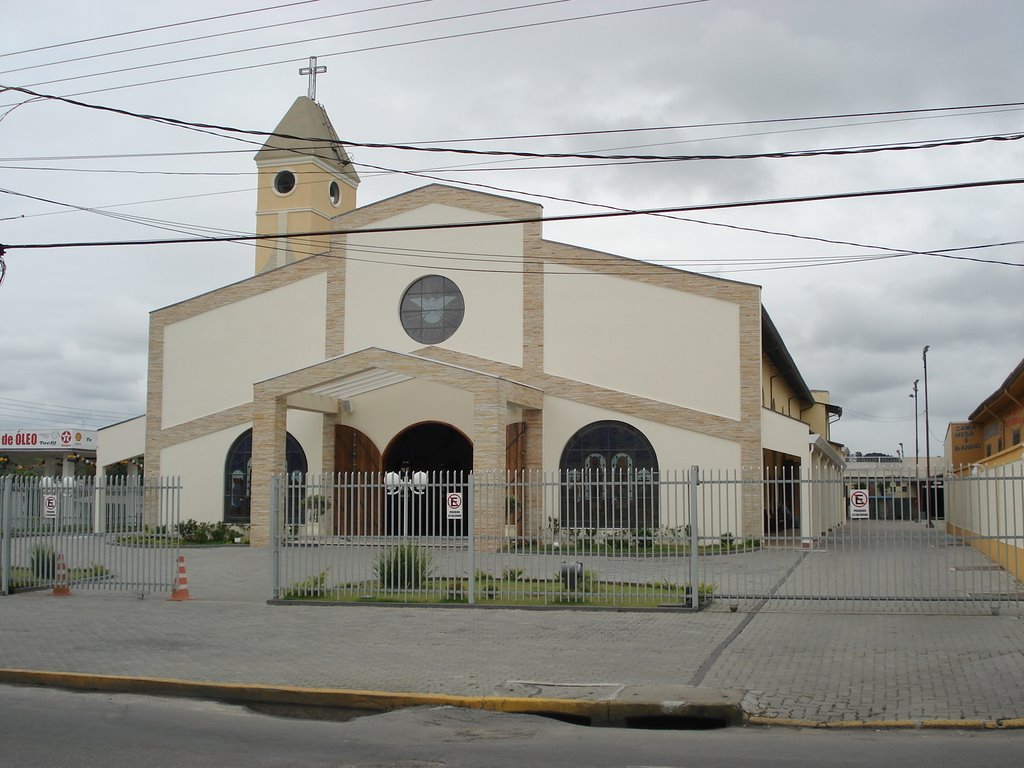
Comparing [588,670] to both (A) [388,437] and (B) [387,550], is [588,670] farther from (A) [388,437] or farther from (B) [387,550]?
(A) [388,437]

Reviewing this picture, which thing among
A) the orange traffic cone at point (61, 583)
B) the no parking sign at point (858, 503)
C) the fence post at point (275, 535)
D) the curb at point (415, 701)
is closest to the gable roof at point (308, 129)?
the orange traffic cone at point (61, 583)

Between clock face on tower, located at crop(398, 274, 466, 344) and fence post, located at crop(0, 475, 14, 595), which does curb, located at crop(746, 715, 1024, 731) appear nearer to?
fence post, located at crop(0, 475, 14, 595)

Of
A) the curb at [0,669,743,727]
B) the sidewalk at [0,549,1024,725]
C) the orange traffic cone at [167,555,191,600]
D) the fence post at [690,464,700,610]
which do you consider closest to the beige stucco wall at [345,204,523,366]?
the orange traffic cone at [167,555,191,600]

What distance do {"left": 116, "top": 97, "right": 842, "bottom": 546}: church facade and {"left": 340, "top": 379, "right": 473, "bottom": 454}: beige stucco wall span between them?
5 cm

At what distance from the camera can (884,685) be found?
32.4 feet

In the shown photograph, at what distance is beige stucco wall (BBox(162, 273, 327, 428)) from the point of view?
33.8m

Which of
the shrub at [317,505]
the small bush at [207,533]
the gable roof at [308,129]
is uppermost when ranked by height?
the gable roof at [308,129]

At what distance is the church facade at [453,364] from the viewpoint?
2945cm

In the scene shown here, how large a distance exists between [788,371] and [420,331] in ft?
54.1

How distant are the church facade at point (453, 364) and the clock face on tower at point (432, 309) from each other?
5 cm

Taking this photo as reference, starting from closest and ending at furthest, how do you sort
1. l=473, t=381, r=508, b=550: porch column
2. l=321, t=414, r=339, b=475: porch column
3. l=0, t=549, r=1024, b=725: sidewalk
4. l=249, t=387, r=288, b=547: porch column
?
l=0, t=549, r=1024, b=725: sidewalk
l=473, t=381, r=508, b=550: porch column
l=249, t=387, r=288, b=547: porch column
l=321, t=414, r=339, b=475: porch column

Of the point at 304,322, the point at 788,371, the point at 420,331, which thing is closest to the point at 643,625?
the point at 420,331

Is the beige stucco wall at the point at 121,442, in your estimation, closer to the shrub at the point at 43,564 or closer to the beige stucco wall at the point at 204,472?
the beige stucco wall at the point at 204,472

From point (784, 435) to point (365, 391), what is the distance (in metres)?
12.6
